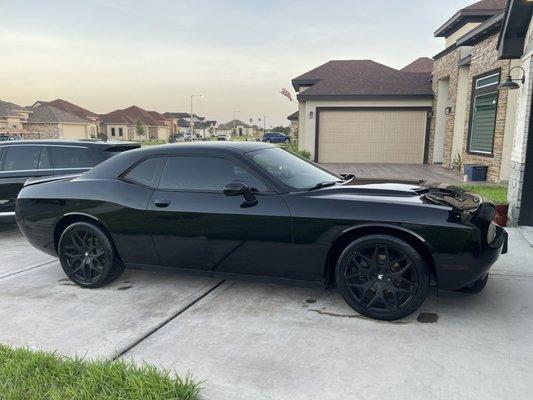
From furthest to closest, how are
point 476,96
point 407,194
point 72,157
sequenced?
point 476,96
point 72,157
point 407,194

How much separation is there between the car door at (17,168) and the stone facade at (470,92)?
11.6 meters

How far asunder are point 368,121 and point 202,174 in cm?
1701

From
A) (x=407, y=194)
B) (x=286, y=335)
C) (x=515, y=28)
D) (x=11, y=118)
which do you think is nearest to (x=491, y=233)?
(x=407, y=194)

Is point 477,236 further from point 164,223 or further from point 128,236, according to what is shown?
point 128,236

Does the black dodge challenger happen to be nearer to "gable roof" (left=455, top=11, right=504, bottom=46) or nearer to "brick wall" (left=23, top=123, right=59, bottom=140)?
"gable roof" (left=455, top=11, right=504, bottom=46)

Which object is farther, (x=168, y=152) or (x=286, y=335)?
(x=168, y=152)

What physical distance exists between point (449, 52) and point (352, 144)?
5.63 m

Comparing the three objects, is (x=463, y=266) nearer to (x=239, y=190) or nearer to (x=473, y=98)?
(x=239, y=190)

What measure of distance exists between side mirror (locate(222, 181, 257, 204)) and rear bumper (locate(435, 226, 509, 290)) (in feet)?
5.55

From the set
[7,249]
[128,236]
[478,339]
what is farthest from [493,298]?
[7,249]

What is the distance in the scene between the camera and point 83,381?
2.71m

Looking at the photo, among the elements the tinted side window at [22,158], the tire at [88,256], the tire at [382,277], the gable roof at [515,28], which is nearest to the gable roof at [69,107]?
the tinted side window at [22,158]

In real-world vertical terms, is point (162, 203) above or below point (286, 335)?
above

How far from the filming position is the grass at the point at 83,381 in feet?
8.52
